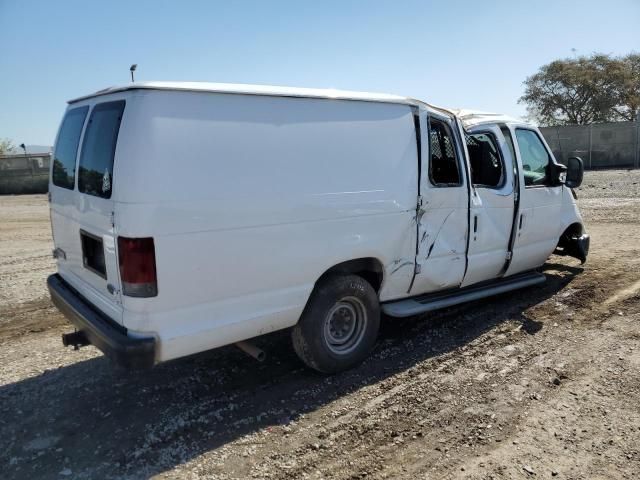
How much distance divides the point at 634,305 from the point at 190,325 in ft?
16.4

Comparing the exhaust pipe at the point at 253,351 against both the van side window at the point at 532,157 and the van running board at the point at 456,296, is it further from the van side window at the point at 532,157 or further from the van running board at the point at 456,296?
the van side window at the point at 532,157

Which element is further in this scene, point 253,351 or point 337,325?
point 337,325

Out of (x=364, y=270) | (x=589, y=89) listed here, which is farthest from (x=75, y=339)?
(x=589, y=89)

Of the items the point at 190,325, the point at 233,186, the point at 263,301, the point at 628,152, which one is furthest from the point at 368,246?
the point at 628,152

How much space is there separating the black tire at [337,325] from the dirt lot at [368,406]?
0.18 m

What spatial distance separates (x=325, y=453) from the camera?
10.8 feet

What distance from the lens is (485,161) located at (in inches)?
221

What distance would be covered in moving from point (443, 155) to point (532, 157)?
65.2 inches

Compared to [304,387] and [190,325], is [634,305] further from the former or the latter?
[190,325]

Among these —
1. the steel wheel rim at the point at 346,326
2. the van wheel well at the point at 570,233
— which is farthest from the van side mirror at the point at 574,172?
the steel wheel rim at the point at 346,326

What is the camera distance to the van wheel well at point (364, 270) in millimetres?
4215

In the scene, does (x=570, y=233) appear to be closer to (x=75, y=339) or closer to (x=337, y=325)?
(x=337, y=325)

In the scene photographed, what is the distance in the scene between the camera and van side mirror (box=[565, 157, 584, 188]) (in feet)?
20.1

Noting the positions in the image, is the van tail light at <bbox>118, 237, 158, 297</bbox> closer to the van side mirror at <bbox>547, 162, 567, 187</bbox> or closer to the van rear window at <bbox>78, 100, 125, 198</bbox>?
the van rear window at <bbox>78, 100, 125, 198</bbox>
